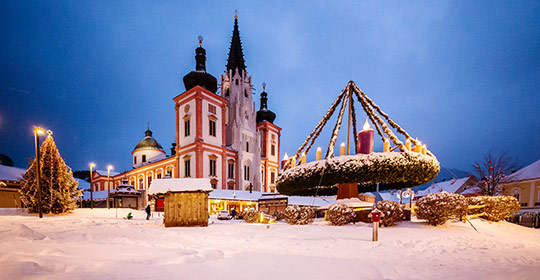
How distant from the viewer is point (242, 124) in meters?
41.8

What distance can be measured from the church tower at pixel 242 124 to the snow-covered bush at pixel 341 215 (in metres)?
31.2

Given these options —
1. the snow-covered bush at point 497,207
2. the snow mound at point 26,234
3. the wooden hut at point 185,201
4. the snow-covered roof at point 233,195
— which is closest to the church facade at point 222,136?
the snow-covered roof at point 233,195

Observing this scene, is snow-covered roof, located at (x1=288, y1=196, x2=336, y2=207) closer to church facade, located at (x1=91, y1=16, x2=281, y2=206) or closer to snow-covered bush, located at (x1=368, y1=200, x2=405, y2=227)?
church facade, located at (x1=91, y1=16, x2=281, y2=206)

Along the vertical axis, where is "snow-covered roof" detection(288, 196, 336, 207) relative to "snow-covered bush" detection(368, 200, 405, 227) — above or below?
below

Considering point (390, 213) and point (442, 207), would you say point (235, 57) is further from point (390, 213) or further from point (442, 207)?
point (442, 207)

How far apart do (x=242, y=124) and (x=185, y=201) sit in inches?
1167

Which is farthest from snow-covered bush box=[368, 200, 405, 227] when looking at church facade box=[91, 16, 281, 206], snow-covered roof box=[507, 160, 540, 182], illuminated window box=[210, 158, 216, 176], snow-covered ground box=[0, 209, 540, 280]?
illuminated window box=[210, 158, 216, 176]

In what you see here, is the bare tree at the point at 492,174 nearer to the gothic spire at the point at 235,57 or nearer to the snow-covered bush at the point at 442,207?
the snow-covered bush at the point at 442,207

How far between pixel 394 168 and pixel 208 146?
30428 millimetres

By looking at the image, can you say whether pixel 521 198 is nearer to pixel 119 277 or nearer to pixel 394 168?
pixel 394 168

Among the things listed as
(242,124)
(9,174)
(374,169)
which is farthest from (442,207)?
(9,174)

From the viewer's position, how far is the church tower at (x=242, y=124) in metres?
40.4

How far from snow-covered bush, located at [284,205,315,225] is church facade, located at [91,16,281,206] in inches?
944

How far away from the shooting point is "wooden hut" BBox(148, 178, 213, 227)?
12.7 meters
